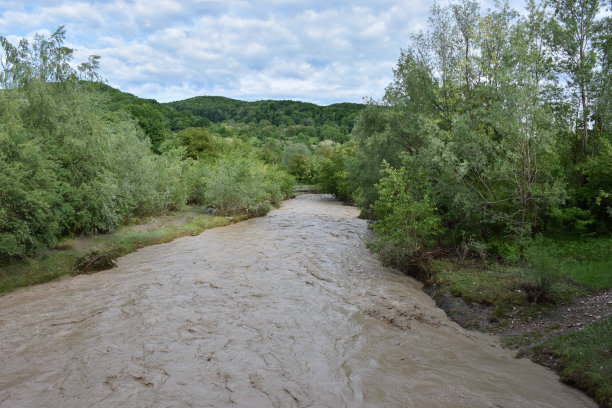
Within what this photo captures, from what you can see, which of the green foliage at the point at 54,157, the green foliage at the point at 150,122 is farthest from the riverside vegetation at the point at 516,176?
the green foliage at the point at 150,122

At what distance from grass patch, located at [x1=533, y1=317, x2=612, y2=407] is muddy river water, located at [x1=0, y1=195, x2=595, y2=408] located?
0.98 feet

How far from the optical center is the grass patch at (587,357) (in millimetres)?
6000

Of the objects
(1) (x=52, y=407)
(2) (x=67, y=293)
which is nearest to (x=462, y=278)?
(1) (x=52, y=407)

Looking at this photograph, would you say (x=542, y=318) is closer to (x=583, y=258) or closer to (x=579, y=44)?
(x=583, y=258)

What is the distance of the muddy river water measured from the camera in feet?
21.3

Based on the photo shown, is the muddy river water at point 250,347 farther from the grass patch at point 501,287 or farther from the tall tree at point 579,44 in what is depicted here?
the tall tree at point 579,44

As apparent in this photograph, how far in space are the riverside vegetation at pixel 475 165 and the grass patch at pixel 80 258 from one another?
0.65m

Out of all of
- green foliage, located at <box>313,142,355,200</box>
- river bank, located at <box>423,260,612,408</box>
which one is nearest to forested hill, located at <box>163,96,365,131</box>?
green foliage, located at <box>313,142,355,200</box>

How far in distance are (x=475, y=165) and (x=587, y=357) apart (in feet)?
24.7

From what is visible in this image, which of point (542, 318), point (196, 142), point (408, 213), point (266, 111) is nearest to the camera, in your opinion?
point (542, 318)

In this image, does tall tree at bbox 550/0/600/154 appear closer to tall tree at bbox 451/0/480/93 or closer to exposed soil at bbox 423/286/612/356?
tall tree at bbox 451/0/480/93

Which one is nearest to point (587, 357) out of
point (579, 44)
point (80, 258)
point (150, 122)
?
point (579, 44)

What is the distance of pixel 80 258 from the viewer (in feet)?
47.5

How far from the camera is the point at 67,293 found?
11867mm
